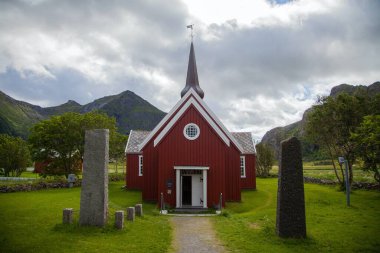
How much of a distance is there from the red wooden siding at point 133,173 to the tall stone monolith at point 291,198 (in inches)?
837

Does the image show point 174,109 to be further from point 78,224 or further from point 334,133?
point 334,133

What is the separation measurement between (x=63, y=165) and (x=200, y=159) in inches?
819

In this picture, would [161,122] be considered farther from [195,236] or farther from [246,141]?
[246,141]

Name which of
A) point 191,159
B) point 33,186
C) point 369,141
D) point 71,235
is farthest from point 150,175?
point 369,141

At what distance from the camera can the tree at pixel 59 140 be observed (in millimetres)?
34031

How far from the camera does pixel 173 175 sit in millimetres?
21609

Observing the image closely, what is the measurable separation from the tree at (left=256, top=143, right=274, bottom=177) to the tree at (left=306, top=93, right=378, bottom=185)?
18.5 m

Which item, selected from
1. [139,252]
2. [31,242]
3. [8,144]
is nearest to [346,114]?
[139,252]

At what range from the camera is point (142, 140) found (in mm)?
34094

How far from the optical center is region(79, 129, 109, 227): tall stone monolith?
13352 millimetres

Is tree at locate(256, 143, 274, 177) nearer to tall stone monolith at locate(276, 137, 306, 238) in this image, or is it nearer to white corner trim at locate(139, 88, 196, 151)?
white corner trim at locate(139, 88, 196, 151)

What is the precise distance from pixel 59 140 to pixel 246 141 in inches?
843

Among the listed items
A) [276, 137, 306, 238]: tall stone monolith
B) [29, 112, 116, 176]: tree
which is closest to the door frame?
[276, 137, 306, 238]: tall stone monolith

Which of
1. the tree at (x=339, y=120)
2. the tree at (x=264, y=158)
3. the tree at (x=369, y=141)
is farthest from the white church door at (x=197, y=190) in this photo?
the tree at (x=264, y=158)
